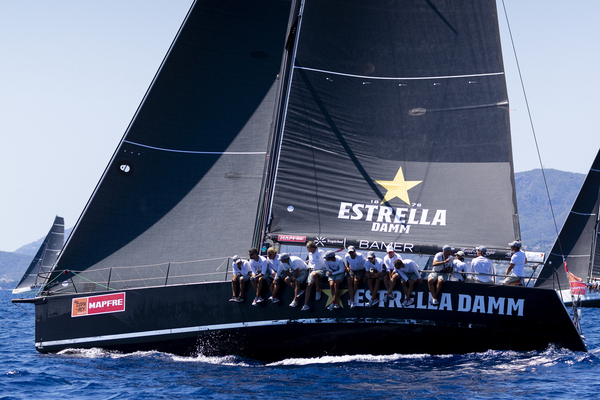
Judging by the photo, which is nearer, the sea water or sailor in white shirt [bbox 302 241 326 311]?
the sea water

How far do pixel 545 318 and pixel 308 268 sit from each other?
14.2ft

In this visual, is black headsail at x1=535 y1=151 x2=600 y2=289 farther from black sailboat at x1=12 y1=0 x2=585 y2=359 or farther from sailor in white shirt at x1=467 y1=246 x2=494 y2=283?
sailor in white shirt at x1=467 y1=246 x2=494 y2=283

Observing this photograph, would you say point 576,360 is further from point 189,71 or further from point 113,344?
point 189,71

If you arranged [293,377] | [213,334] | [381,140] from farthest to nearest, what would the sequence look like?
[381,140] → [213,334] → [293,377]

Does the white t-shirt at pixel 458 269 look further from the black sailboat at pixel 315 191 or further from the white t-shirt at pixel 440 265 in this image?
the black sailboat at pixel 315 191

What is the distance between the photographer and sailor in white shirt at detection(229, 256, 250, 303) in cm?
1222

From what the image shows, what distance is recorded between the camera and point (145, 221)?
1434cm

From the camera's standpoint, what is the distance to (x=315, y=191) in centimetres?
1331

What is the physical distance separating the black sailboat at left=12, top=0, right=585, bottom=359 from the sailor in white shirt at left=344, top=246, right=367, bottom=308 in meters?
0.19

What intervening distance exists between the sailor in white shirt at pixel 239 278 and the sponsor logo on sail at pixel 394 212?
2.25 meters

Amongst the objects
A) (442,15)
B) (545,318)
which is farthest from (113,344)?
(442,15)

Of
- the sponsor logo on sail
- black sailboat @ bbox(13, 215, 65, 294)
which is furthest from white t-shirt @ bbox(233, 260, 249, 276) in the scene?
black sailboat @ bbox(13, 215, 65, 294)

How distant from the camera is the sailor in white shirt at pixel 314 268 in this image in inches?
469

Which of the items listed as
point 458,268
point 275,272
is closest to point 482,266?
point 458,268
